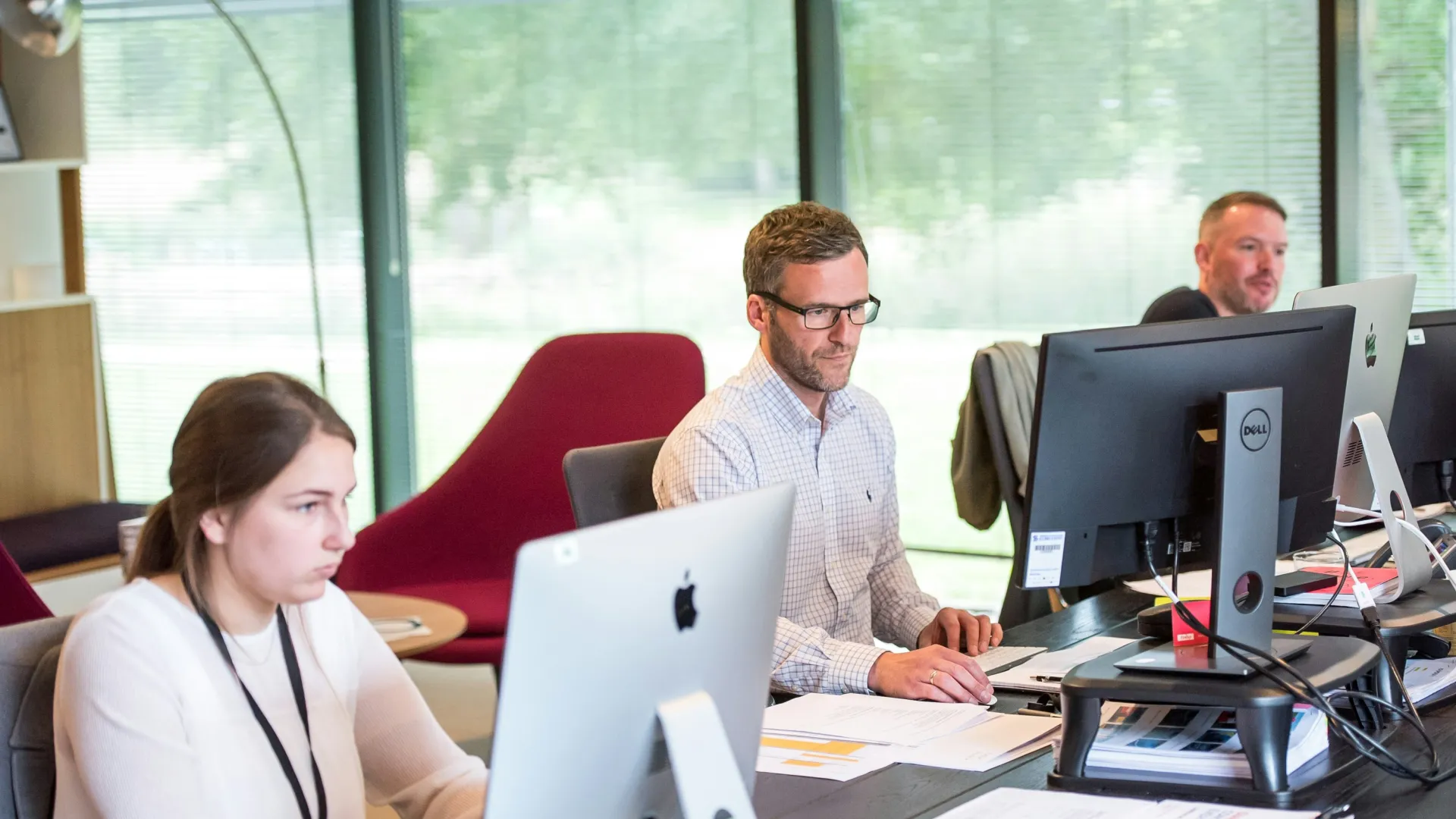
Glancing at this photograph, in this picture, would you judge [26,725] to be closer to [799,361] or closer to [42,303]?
[799,361]

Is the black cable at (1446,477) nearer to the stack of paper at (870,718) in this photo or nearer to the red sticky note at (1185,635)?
the red sticky note at (1185,635)

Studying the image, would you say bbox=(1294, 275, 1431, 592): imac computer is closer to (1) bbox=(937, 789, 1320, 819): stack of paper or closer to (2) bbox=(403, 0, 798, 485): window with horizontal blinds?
(1) bbox=(937, 789, 1320, 819): stack of paper

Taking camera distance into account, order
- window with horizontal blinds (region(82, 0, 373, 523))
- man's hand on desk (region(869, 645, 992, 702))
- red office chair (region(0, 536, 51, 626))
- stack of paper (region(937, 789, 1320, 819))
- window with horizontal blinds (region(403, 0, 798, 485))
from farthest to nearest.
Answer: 1. window with horizontal blinds (region(82, 0, 373, 523))
2. window with horizontal blinds (region(403, 0, 798, 485))
3. red office chair (region(0, 536, 51, 626))
4. man's hand on desk (region(869, 645, 992, 702))
5. stack of paper (region(937, 789, 1320, 819))

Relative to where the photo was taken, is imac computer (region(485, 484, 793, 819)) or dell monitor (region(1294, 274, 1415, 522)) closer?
imac computer (region(485, 484, 793, 819))

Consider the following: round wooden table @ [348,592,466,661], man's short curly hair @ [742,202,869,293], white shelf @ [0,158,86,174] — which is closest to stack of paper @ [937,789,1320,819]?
man's short curly hair @ [742,202,869,293]

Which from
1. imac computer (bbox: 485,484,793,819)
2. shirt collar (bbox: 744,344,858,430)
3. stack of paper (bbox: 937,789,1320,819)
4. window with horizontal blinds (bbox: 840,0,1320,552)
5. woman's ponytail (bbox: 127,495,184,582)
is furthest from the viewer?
window with horizontal blinds (bbox: 840,0,1320,552)

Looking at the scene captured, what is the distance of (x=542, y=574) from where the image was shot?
→ 117 cm

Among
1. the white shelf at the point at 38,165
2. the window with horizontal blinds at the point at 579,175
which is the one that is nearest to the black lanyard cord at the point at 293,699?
the white shelf at the point at 38,165

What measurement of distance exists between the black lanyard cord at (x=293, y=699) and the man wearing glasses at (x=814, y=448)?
0.67m

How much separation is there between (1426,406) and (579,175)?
138 inches

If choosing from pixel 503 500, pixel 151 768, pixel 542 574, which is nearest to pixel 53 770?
pixel 151 768

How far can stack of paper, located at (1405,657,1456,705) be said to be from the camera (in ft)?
6.51

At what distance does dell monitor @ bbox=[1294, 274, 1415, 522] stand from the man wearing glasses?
575 mm

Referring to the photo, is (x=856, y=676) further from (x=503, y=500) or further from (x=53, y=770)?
(x=503, y=500)
